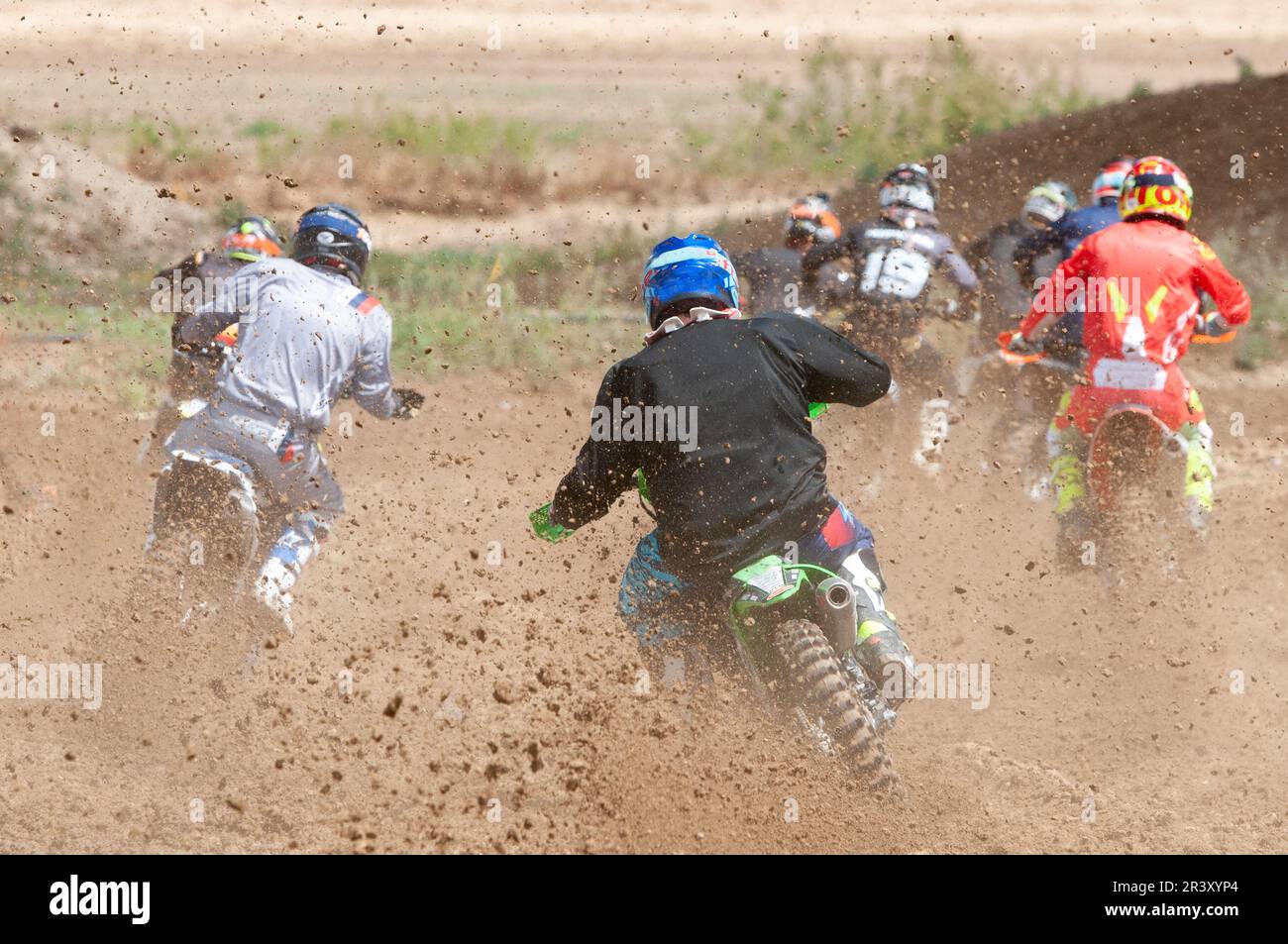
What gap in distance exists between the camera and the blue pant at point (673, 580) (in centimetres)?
579

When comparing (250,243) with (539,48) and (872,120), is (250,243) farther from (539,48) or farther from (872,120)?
(539,48)

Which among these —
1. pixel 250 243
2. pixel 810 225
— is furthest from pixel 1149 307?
pixel 250 243

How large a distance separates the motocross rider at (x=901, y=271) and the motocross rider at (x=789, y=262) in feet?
0.51

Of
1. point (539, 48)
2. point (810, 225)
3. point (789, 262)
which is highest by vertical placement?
point (539, 48)

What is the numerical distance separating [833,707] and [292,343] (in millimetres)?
3339

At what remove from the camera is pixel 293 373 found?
754 cm

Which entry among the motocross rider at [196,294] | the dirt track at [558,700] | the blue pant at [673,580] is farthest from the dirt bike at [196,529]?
the blue pant at [673,580]

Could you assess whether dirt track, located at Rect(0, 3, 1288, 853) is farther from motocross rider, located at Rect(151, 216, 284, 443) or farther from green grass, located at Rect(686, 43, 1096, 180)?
green grass, located at Rect(686, 43, 1096, 180)

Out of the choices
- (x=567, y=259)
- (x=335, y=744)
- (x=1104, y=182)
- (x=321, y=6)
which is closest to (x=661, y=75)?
(x=321, y=6)

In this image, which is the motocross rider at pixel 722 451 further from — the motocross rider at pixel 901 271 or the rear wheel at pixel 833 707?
the motocross rider at pixel 901 271

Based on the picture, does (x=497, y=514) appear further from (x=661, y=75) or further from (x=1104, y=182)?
(x=661, y=75)

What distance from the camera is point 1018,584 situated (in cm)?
941

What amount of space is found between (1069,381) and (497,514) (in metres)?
3.57

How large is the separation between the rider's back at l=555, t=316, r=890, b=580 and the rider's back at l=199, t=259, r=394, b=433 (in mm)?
2283
